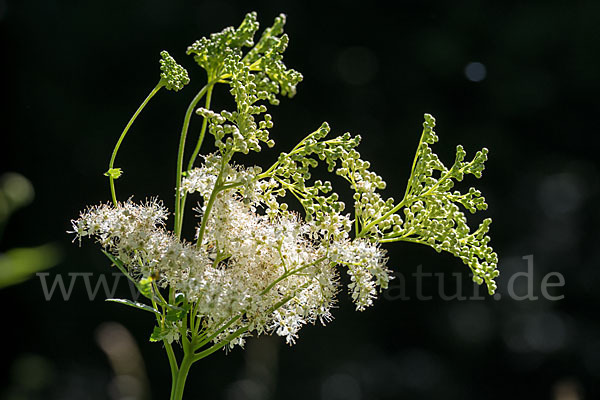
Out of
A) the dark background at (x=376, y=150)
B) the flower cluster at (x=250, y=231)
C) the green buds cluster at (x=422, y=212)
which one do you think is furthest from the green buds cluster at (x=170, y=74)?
the dark background at (x=376, y=150)

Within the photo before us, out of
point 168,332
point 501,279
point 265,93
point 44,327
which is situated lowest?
point 168,332

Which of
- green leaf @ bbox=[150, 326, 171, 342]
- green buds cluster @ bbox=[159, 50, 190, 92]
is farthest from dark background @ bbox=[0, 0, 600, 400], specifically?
A: green leaf @ bbox=[150, 326, 171, 342]

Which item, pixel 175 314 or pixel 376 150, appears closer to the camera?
pixel 175 314

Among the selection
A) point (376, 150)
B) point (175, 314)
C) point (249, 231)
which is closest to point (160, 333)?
point (175, 314)

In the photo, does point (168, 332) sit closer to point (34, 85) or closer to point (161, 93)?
point (161, 93)

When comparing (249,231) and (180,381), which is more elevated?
(249,231)

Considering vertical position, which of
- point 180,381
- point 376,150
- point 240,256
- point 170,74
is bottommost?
point 180,381

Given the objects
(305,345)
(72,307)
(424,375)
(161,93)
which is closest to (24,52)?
(161,93)

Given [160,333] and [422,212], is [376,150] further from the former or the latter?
[160,333]

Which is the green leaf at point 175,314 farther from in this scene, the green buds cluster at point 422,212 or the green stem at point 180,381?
the green buds cluster at point 422,212
